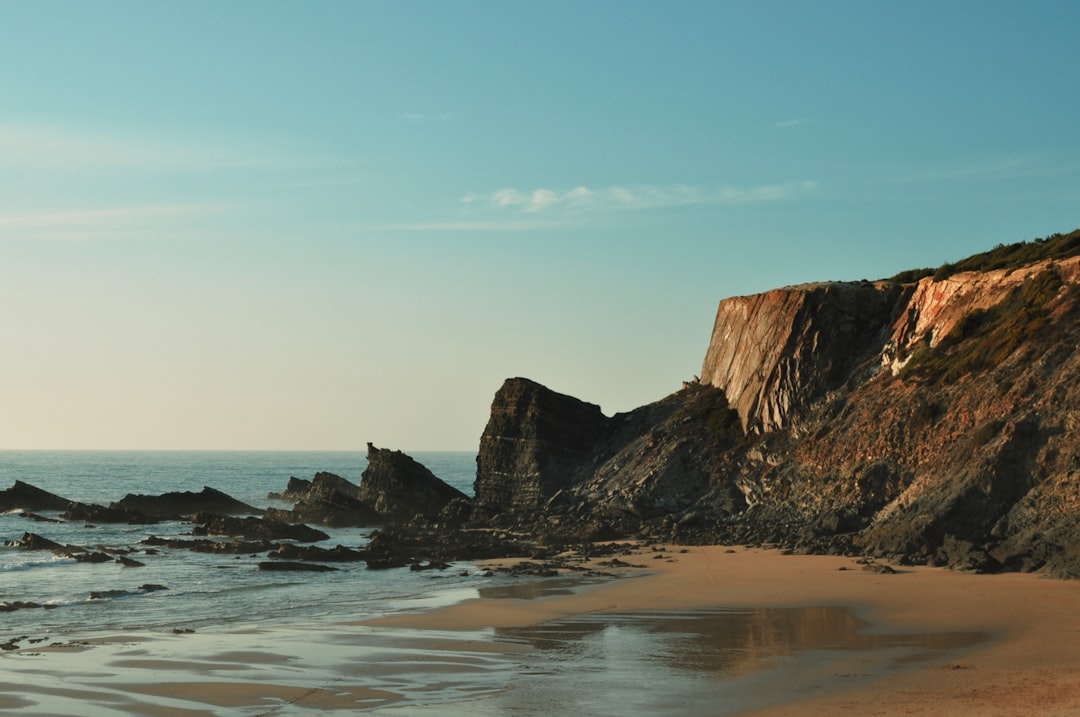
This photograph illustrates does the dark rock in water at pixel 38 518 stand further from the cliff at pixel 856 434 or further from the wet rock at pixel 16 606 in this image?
the wet rock at pixel 16 606

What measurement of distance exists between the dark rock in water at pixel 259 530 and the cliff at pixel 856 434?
33.0 ft

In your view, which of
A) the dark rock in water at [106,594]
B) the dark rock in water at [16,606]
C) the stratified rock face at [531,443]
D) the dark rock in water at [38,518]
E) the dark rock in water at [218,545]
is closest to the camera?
the dark rock in water at [16,606]

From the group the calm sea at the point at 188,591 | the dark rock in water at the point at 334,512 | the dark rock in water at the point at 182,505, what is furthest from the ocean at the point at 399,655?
the dark rock in water at the point at 182,505

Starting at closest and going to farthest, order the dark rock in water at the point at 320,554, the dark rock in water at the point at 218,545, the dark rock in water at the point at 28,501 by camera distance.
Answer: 1. the dark rock in water at the point at 320,554
2. the dark rock in water at the point at 218,545
3. the dark rock in water at the point at 28,501

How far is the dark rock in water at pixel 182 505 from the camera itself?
73.4m

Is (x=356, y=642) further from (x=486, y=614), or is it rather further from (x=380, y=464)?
(x=380, y=464)

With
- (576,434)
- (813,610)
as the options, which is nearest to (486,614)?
(813,610)

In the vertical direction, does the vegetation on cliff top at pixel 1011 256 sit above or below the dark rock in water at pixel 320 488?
above

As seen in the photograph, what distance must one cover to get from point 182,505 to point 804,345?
1791 inches

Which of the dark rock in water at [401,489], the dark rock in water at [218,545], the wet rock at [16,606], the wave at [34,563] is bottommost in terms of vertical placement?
the wave at [34,563]

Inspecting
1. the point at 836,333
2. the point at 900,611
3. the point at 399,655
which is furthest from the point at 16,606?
the point at 836,333

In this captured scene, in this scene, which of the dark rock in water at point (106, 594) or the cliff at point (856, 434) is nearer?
the dark rock in water at point (106, 594)

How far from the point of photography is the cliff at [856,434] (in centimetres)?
3456

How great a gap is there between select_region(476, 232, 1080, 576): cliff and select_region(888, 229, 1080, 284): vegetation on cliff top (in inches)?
6.2
